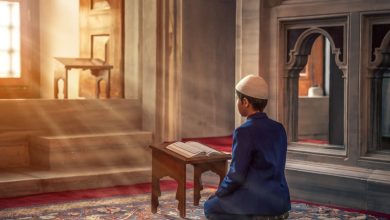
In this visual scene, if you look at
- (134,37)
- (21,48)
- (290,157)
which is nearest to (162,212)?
(290,157)

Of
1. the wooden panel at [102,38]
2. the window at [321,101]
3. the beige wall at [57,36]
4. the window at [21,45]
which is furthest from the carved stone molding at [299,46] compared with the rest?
the window at [21,45]

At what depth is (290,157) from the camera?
254 inches

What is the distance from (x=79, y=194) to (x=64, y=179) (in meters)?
0.27

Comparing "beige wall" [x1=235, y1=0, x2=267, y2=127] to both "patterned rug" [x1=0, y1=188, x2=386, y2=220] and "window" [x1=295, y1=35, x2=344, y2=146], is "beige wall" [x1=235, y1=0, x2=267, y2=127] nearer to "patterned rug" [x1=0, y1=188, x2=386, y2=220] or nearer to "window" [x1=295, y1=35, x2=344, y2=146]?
"window" [x1=295, y1=35, x2=344, y2=146]

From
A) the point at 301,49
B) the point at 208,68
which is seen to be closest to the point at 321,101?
the point at 208,68

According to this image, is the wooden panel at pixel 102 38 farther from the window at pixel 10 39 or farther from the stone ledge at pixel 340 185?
the stone ledge at pixel 340 185

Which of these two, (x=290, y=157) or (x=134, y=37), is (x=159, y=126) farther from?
(x=290, y=157)

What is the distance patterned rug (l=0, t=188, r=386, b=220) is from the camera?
5172 mm

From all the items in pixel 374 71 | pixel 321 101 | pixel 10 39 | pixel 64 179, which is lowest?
pixel 64 179

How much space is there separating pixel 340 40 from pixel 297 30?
0.49 meters

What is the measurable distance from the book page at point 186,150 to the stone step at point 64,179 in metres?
1.82

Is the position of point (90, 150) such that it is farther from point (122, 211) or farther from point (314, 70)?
point (314, 70)

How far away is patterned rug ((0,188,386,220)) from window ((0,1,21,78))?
4.64m

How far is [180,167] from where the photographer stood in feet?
16.0
